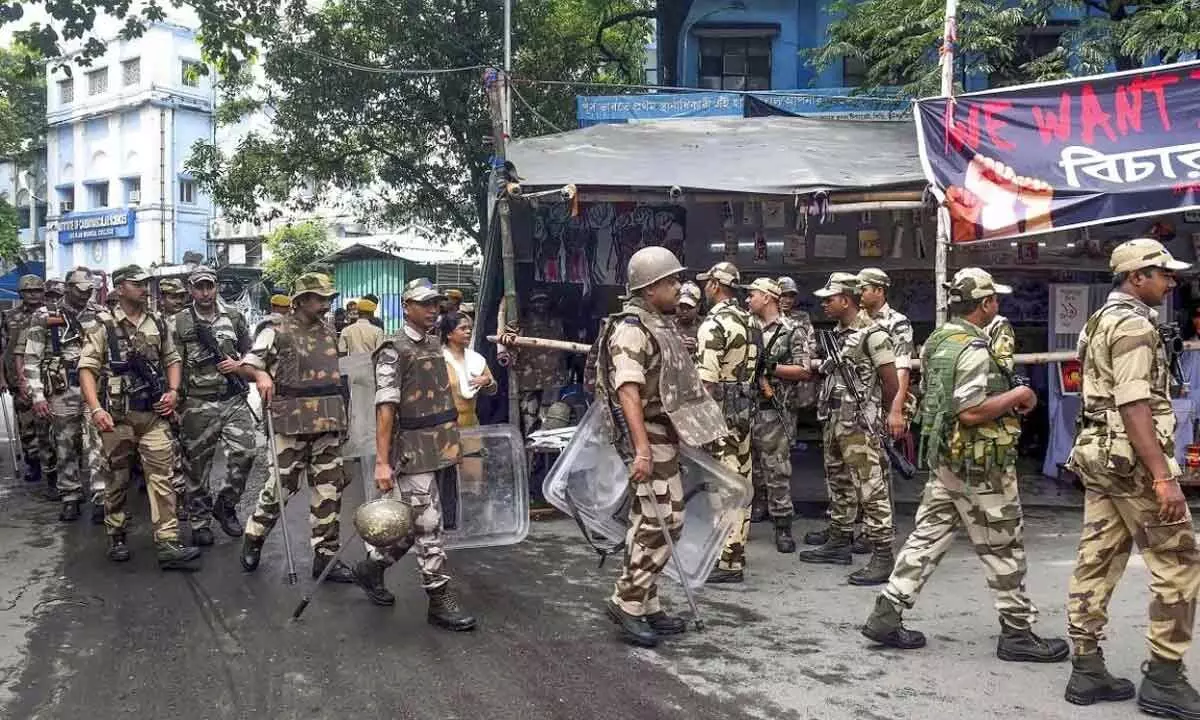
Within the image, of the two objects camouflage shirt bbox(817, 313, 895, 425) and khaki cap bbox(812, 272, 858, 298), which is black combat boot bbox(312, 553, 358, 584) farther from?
khaki cap bbox(812, 272, 858, 298)

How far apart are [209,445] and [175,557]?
3.84 ft

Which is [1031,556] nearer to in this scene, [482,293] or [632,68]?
[482,293]

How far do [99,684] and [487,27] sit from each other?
12.7 metres

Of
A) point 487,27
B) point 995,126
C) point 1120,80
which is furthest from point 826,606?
point 487,27

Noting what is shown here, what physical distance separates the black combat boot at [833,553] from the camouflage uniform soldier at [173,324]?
4.28 metres

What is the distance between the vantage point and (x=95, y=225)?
34.5 m

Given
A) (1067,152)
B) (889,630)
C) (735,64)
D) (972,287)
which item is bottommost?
(889,630)

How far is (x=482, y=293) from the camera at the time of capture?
8992 mm

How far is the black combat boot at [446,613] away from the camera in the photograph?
16.4 feet

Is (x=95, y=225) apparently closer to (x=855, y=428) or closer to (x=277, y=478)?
(x=277, y=478)

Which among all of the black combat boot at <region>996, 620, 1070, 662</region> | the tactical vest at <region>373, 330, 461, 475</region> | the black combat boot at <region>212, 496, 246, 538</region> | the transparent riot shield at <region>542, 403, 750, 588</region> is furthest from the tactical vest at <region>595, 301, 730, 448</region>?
the black combat boot at <region>212, 496, 246, 538</region>

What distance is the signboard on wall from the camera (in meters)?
33.6

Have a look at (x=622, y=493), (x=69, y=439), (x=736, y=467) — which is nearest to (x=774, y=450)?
(x=736, y=467)

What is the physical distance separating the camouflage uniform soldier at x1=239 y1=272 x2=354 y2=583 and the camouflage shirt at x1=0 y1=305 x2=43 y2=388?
479cm
